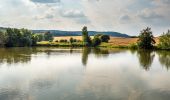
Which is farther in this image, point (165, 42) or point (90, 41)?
point (90, 41)

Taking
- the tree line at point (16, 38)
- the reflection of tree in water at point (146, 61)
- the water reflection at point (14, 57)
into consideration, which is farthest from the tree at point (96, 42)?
the water reflection at point (14, 57)

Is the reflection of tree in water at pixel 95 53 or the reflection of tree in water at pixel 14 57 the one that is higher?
the reflection of tree in water at pixel 14 57

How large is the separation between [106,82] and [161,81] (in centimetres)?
576

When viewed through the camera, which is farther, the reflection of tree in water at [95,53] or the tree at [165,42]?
the tree at [165,42]

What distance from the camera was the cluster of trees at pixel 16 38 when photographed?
366ft

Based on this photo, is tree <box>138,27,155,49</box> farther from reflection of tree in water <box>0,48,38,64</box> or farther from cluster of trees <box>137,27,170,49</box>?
reflection of tree in water <box>0,48,38,64</box>

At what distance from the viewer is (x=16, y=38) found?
116 metres

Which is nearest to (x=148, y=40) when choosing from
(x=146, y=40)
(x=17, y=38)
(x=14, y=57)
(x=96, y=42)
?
(x=146, y=40)

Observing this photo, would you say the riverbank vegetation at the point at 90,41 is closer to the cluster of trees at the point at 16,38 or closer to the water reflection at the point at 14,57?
the cluster of trees at the point at 16,38

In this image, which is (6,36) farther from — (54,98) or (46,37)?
(54,98)

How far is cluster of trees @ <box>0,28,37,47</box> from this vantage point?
366 ft

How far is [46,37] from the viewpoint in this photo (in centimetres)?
16862

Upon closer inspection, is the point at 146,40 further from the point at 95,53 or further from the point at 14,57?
the point at 14,57

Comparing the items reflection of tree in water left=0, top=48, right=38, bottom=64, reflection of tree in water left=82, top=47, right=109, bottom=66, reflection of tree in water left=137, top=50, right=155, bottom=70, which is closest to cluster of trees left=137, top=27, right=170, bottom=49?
reflection of tree in water left=82, top=47, right=109, bottom=66
